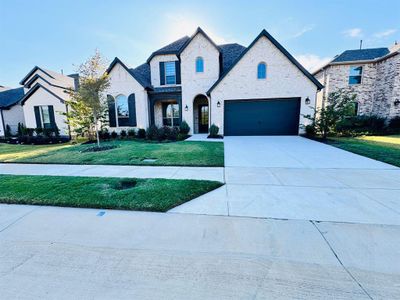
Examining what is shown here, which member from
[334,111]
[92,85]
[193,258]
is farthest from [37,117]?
[334,111]

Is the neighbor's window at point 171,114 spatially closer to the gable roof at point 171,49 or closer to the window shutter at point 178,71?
the window shutter at point 178,71

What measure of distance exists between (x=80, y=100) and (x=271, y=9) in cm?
1149

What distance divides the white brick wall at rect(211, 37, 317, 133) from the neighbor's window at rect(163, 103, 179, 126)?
15.6 feet

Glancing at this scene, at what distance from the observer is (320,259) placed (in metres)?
2.25

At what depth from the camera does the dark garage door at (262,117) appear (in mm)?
13820

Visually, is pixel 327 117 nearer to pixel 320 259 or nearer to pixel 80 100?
pixel 320 259

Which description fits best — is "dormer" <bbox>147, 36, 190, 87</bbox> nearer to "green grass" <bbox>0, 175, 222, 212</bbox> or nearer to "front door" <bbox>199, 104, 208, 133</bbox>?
"front door" <bbox>199, 104, 208, 133</bbox>

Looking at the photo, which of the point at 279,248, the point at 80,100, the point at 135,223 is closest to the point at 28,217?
the point at 135,223

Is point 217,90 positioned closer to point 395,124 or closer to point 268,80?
point 268,80

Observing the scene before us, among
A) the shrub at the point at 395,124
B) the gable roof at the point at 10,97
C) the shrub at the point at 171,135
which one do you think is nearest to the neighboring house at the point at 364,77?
the shrub at the point at 395,124

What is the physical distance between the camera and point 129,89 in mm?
15312

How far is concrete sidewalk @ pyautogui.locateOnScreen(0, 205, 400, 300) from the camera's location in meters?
1.86

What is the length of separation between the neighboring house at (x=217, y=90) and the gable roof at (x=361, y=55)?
6.48m

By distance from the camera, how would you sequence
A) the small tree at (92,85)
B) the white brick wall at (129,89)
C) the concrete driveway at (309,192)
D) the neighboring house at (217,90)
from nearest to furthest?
1. the concrete driveway at (309,192)
2. the small tree at (92,85)
3. the neighboring house at (217,90)
4. the white brick wall at (129,89)
